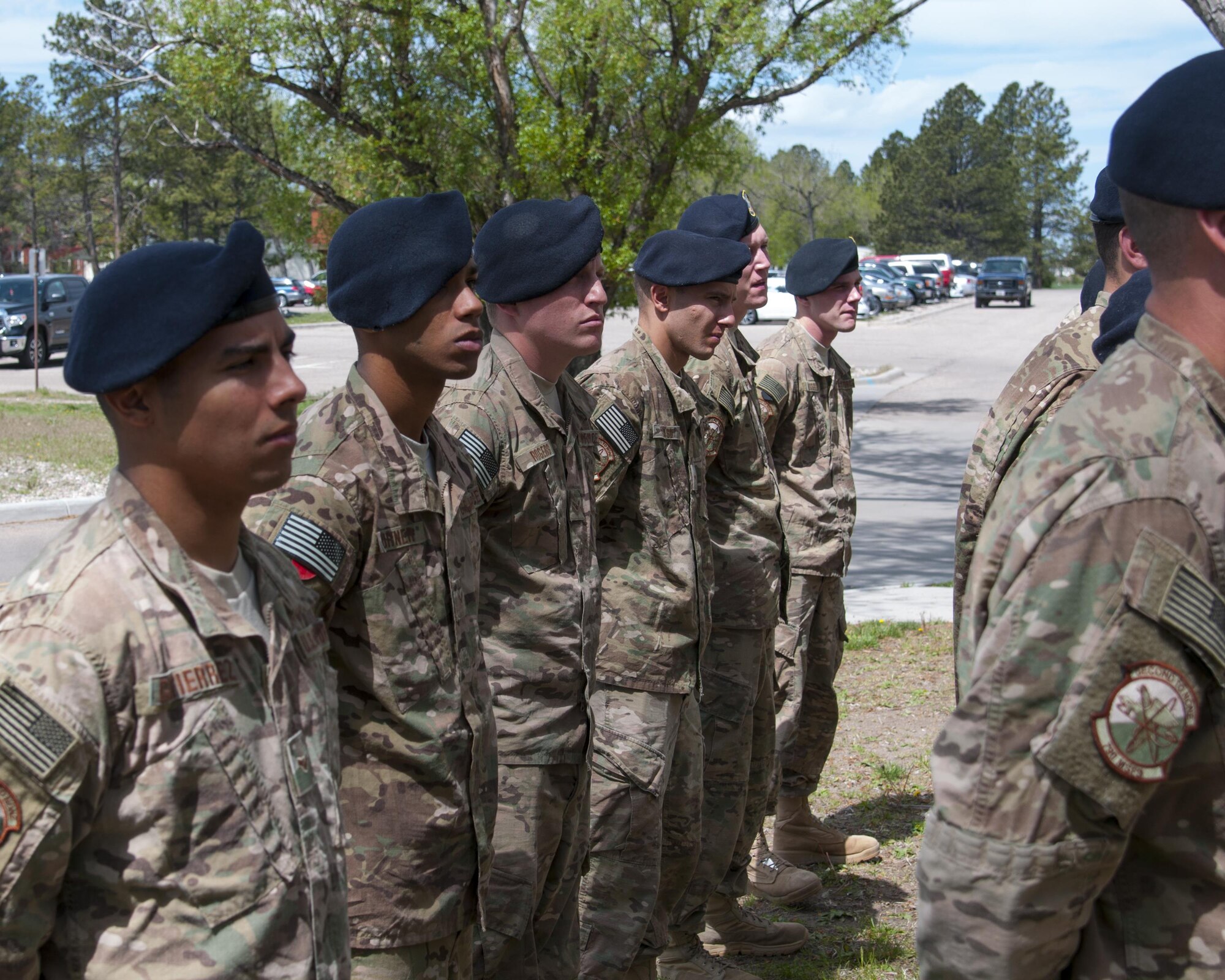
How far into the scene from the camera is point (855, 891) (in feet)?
17.2

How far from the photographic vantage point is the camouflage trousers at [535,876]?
3.23 meters

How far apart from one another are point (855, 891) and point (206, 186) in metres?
55.4

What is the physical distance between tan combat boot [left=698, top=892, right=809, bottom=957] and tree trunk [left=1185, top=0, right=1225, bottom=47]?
145 inches

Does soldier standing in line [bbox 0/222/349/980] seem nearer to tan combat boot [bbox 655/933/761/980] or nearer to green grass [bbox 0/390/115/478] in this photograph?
tan combat boot [bbox 655/933/761/980]

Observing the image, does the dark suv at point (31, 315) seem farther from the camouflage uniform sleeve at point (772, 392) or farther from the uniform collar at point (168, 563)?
the uniform collar at point (168, 563)

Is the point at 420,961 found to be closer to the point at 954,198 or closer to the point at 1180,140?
the point at 1180,140

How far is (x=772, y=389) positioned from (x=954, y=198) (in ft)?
332

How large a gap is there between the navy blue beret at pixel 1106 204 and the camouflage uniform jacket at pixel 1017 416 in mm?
413

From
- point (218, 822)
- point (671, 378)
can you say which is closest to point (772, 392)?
point (671, 378)

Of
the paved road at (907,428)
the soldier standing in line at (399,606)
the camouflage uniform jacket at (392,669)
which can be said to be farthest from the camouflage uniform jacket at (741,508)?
the paved road at (907,428)

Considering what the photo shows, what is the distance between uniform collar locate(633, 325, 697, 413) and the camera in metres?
4.29

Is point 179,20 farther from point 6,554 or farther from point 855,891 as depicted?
point 855,891

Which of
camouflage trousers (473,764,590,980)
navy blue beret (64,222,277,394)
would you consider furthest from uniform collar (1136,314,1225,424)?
camouflage trousers (473,764,590,980)

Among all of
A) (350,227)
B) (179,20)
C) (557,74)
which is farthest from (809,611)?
(179,20)
